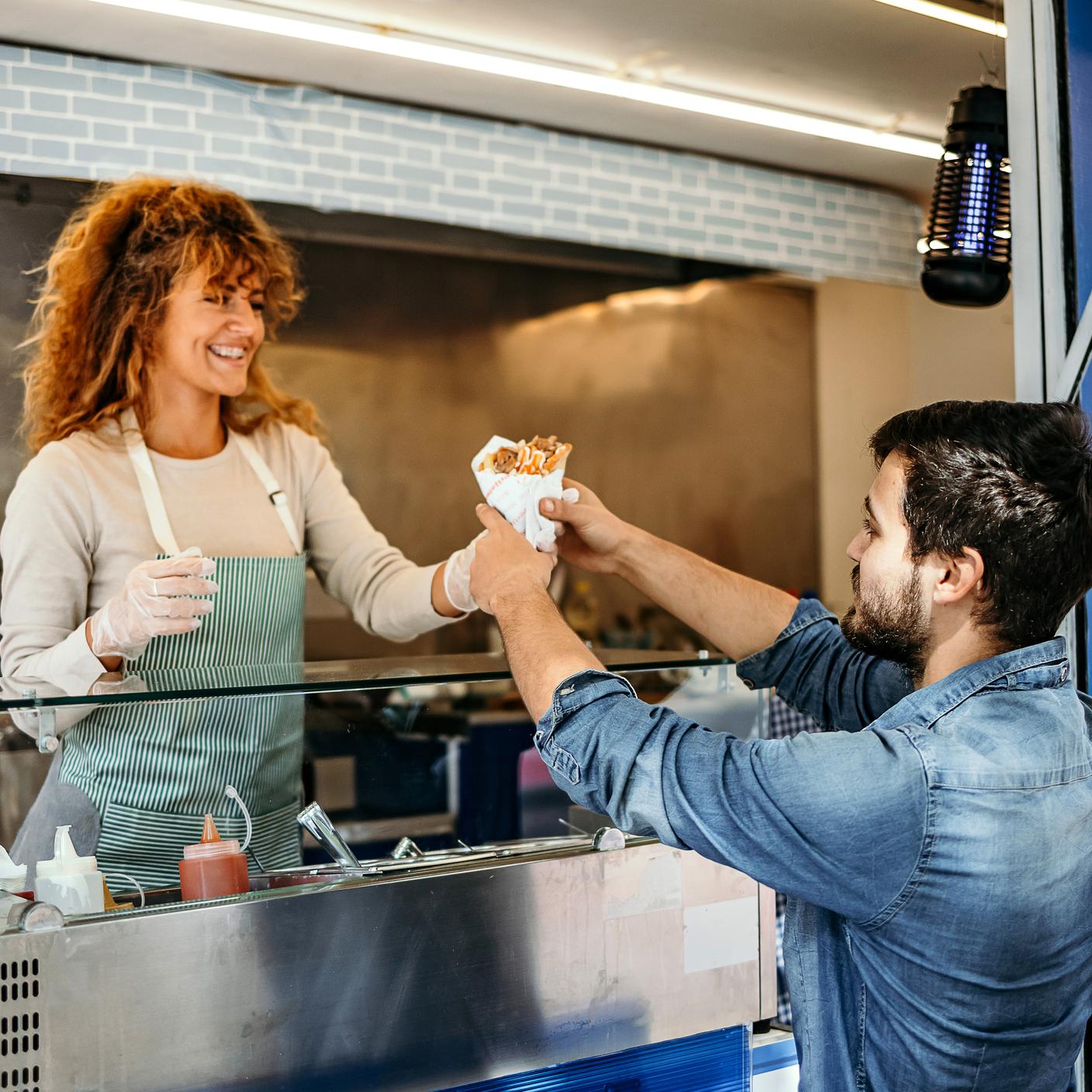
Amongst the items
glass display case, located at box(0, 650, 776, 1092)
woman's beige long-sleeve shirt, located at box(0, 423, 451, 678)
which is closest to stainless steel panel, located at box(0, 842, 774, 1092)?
glass display case, located at box(0, 650, 776, 1092)

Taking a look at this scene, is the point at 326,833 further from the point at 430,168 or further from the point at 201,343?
the point at 430,168

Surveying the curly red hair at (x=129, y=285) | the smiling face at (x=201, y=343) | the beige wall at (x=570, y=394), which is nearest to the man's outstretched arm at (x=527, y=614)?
the smiling face at (x=201, y=343)

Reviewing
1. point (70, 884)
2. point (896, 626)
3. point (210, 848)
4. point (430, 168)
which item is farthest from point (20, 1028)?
point (430, 168)

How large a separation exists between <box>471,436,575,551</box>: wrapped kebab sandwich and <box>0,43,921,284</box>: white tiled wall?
2636 millimetres

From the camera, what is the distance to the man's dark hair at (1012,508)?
138 centimetres

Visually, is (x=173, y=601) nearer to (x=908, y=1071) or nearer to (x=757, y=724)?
(x=757, y=724)

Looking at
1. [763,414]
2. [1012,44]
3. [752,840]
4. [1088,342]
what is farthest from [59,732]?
[763,414]

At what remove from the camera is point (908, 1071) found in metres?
1.35

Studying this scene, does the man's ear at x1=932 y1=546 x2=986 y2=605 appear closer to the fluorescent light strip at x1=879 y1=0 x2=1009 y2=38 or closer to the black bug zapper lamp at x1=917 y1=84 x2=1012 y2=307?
the black bug zapper lamp at x1=917 y1=84 x2=1012 y2=307

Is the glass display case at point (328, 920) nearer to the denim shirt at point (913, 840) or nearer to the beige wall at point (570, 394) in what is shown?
the denim shirt at point (913, 840)

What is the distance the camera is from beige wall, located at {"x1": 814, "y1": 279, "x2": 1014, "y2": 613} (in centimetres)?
569

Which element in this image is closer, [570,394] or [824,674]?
[824,674]

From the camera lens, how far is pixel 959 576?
1395 mm

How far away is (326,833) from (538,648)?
37 cm
